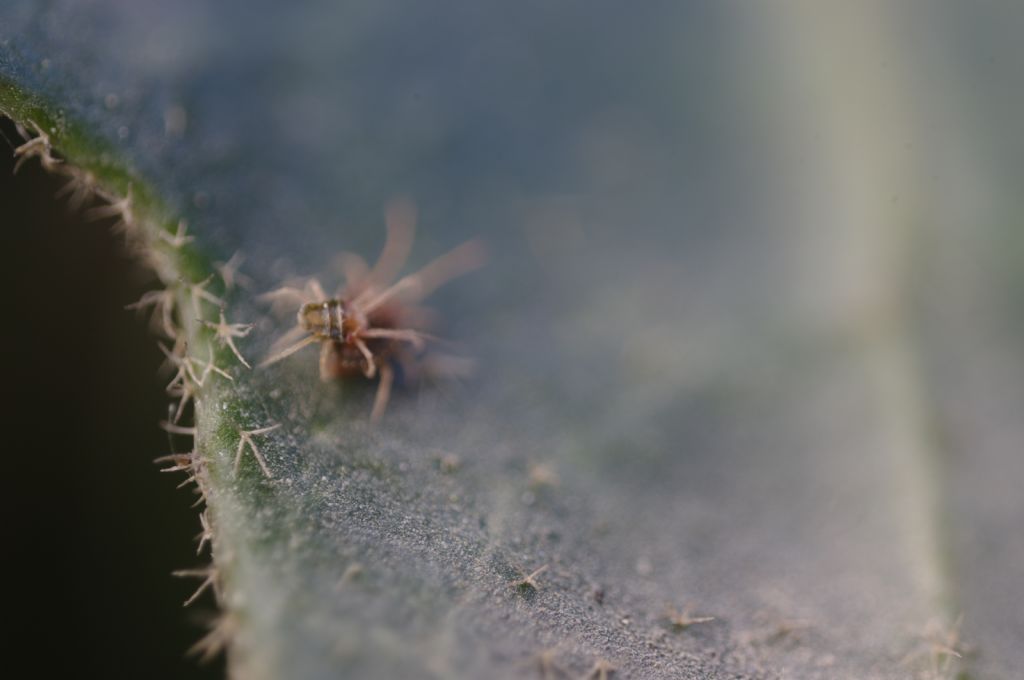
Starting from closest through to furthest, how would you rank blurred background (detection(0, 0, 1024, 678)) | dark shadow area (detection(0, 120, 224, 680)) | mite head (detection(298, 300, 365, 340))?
mite head (detection(298, 300, 365, 340)) → blurred background (detection(0, 0, 1024, 678)) → dark shadow area (detection(0, 120, 224, 680))

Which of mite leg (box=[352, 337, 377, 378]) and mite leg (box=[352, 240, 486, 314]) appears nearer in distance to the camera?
mite leg (box=[352, 337, 377, 378])

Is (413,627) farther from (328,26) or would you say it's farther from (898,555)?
(328,26)

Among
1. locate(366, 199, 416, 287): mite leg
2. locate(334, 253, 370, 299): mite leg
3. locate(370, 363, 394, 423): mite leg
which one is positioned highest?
locate(366, 199, 416, 287): mite leg

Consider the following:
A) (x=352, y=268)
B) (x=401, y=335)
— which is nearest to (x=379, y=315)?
(x=401, y=335)

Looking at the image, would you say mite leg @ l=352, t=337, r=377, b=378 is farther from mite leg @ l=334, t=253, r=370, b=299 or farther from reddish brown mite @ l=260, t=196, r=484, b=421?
mite leg @ l=334, t=253, r=370, b=299

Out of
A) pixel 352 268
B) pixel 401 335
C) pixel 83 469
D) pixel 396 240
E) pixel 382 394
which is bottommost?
pixel 83 469

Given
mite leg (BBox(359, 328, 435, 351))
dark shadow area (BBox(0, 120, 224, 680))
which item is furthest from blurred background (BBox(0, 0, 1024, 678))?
mite leg (BBox(359, 328, 435, 351))

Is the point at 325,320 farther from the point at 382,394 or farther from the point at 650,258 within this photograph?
the point at 650,258

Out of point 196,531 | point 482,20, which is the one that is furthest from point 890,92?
point 196,531
